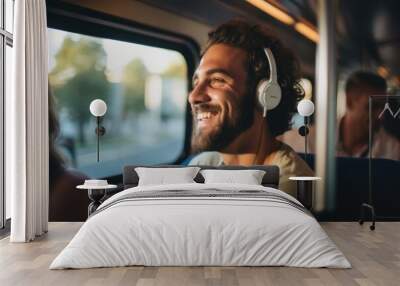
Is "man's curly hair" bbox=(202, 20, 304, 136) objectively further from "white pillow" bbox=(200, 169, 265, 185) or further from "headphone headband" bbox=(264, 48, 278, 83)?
"white pillow" bbox=(200, 169, 265, 185)

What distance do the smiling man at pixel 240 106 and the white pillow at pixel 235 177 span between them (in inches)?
23.7

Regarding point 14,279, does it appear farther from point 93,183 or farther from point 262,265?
point 93,183

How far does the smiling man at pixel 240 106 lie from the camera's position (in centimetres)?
773

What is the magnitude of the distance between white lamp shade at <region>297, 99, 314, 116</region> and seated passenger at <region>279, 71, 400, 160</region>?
35 centimetres

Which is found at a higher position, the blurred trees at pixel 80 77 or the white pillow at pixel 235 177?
the blurred trees at pixel 80 77

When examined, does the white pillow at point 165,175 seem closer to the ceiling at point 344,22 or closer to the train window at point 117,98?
the train window at point 117,98

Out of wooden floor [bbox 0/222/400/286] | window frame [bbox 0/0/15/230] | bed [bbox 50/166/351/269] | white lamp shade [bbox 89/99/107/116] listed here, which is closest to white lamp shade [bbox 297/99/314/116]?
wooden floor [bbox 0/222/400/286]

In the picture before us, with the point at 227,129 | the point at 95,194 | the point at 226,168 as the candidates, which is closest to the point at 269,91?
the point at 227,129

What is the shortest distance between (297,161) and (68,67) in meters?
3.18

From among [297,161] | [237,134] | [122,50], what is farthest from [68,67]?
[297,161]

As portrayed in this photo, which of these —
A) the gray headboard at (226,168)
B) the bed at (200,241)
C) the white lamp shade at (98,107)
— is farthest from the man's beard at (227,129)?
the bed at (200,241)

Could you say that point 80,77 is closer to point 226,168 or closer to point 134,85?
point 134,85

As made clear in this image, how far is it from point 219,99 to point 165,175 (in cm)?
132

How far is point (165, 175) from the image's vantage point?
23.2ft
